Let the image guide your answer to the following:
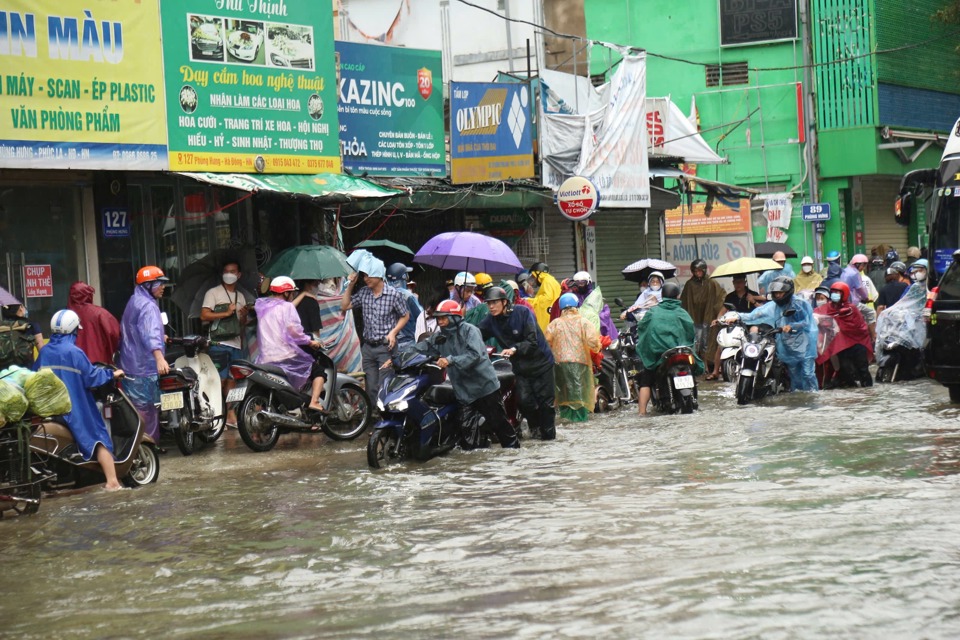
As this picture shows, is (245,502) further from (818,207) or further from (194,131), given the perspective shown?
(818,207)

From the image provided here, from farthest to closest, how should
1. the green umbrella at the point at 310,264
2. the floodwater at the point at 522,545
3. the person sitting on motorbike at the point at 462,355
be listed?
the green umbrella at the point at 310,264 < the person sitting on motorbike at the point at 462,355 < the floodwater at the point at 522,545

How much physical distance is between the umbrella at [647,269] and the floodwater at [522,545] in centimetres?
779

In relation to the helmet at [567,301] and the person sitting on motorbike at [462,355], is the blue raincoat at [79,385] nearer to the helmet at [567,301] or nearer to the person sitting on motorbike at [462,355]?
the person sitting on motorbike at [462,355]

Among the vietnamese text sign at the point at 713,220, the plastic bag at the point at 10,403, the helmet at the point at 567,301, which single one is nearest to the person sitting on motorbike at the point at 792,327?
the helmet at the point at 567,301

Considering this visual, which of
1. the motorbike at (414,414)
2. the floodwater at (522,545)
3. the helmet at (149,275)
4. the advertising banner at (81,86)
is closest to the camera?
the floodwater at (522,545)

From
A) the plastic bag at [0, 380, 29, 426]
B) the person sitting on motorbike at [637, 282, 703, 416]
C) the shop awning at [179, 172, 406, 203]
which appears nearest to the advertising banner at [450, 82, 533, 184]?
the shop awning at [179, 172, 406, 203]

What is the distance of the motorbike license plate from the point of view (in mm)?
12188

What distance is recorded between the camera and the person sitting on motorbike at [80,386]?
33.4 feet

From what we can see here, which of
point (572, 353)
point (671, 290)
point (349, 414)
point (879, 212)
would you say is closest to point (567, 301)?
point (572, 353)

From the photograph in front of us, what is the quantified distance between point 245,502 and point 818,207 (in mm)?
21697

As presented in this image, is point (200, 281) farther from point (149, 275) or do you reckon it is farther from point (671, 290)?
point (671, 290)

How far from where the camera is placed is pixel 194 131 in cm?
1470

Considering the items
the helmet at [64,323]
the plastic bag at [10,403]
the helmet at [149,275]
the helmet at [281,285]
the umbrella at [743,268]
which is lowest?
the plastic bag at [10,403]

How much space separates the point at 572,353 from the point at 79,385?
5.93 meters
